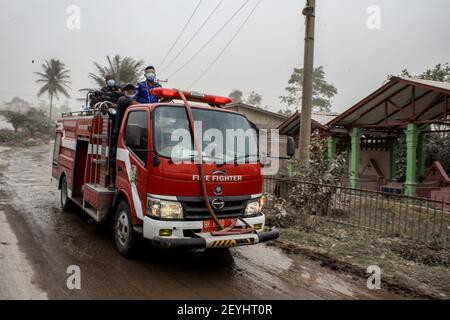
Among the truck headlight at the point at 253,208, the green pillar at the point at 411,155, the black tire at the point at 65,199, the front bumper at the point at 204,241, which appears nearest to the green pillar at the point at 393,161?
the green pillar at the point at 411,155

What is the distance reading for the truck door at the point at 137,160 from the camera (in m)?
5.05

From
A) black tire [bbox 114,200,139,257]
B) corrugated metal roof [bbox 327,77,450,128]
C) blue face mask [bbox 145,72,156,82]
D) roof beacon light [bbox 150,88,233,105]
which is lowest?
black tire [bbox 114,200,139,257]

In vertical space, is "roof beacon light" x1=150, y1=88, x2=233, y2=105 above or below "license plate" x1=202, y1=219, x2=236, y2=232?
above

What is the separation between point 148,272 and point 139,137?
1789 mm

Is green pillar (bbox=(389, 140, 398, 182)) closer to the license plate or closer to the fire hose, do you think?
the fire hose

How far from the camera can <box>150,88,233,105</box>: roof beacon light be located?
550cm

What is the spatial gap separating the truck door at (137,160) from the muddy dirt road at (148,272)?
2.75 ft

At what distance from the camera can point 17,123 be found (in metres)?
52.6

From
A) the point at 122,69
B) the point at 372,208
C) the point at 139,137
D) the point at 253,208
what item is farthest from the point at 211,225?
the point at 122,69

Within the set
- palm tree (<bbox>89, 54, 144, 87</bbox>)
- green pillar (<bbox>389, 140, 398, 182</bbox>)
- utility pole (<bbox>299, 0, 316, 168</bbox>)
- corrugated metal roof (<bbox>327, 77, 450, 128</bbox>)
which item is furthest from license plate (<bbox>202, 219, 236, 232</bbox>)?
palm tree (<bbox>89, 54, 144, 87</bbox>)

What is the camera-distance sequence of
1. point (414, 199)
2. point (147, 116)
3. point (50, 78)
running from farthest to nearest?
point (50, 78)
point (414, 199)
point (147, 116)
